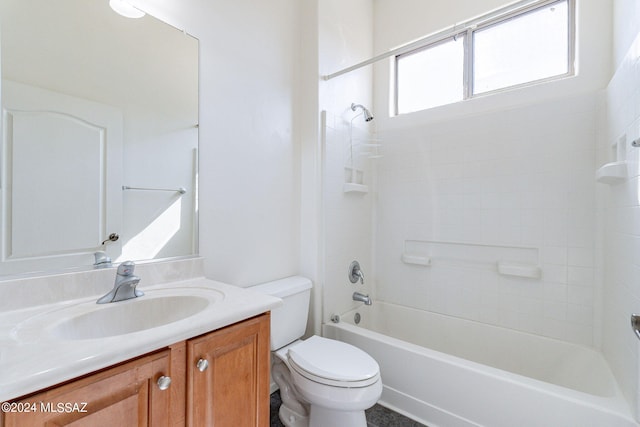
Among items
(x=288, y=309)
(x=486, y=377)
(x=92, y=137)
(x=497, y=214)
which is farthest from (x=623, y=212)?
(x=92, y=137)

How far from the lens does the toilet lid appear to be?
4.07 ft

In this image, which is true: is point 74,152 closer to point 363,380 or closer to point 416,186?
point 363,380

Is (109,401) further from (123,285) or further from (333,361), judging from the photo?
(333,361)

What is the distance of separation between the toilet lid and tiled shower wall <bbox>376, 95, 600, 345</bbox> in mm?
1082

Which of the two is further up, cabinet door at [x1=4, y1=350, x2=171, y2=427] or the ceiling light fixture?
the ceiling light fixture

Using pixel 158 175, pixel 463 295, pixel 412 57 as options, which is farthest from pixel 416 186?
pixel 158 175

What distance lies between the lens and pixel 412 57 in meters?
2.50

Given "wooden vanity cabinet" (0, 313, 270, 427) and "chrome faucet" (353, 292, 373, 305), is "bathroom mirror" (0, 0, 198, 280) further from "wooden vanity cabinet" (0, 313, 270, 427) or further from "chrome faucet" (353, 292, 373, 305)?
"chrome faucet" (353, 292, 373, 305)

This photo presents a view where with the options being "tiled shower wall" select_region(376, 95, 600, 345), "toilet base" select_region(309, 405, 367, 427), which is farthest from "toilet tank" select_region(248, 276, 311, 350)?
"tiled shower wall" select_region(376, 95, 600, 345)

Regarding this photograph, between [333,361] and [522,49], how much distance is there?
7.82 ft

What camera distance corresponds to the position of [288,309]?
1.64 metres

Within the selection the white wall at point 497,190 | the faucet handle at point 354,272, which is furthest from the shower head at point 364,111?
the faucet handle at point 354,272

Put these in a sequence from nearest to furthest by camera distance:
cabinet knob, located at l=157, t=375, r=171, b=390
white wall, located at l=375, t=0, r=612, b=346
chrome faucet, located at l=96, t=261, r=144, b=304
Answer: cabinet knob, located at l=157, t=375, r=171, b=390 → chrome faucet, located at l=96, t=261, r=144, b=304 → white wall, located at l=375, t=0, r=612, b=346

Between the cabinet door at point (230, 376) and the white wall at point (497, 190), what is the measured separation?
1615mm
